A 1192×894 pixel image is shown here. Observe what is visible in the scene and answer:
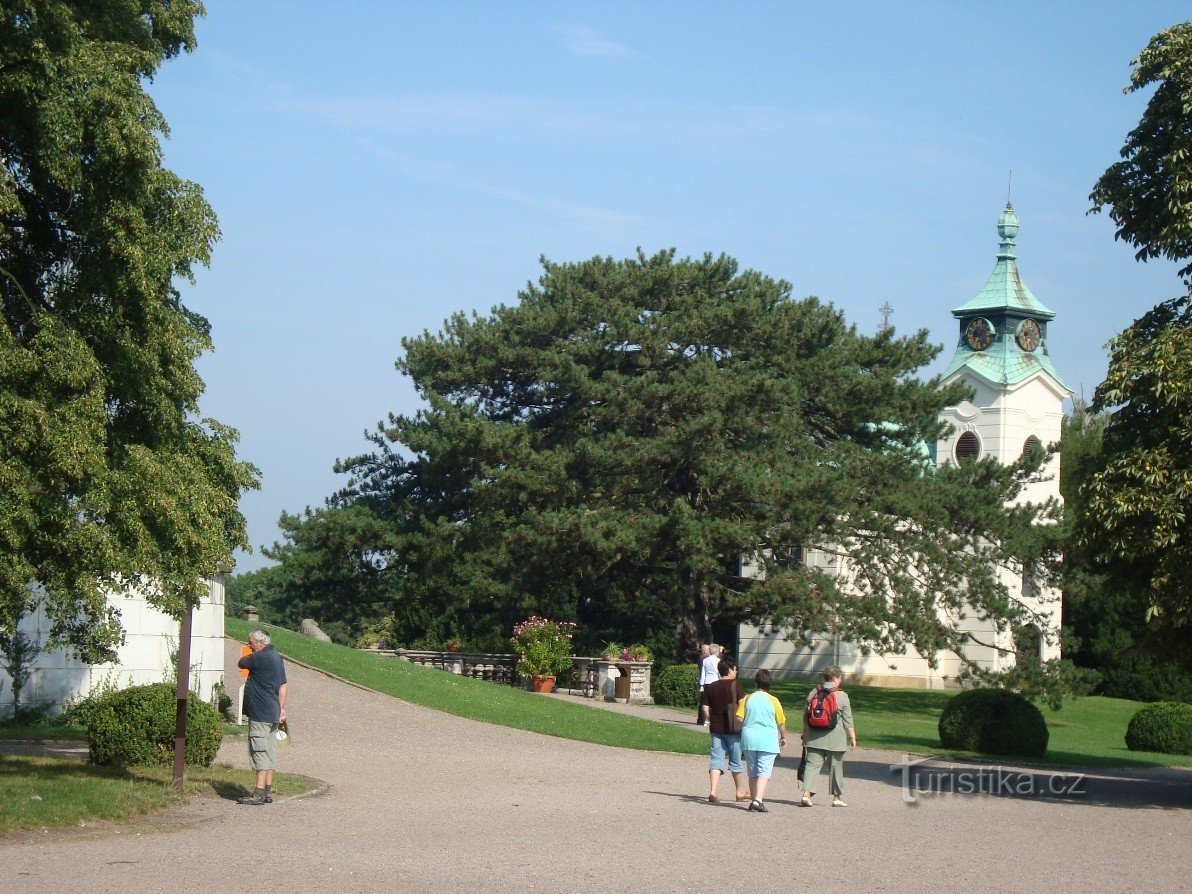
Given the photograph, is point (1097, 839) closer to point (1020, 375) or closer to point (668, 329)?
point (668, 329)

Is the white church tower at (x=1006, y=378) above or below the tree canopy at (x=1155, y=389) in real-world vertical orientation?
above

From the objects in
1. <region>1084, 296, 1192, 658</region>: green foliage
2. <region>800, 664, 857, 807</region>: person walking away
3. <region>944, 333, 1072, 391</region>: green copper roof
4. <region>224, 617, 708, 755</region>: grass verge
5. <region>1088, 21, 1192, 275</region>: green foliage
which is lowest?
<region>224, 617, 708, 755</region>: grass verge

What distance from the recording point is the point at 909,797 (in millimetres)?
17000

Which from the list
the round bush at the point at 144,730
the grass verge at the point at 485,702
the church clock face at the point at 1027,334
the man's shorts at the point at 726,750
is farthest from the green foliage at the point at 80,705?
the church clock face at the point at 1027,334

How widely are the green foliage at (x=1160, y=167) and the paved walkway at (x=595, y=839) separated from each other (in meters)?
7.14

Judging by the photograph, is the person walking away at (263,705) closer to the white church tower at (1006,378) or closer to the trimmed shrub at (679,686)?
the trimmed shrub at (679,686)

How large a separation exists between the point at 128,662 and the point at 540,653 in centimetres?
1512

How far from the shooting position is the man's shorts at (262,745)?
1390cm

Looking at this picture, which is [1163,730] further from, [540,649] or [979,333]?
[979,333]

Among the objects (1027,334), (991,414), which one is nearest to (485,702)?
(991,414)

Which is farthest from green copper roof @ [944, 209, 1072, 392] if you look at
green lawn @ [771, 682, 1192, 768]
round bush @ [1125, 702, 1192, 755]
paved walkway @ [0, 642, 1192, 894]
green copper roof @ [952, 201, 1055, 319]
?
paved walkway @ [0, 642, 1192, 894]

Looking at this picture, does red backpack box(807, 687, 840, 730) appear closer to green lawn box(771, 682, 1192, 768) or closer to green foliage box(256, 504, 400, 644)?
green lawn box(771, 682, 1192, 768)

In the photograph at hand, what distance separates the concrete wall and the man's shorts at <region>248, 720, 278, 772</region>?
18.6 ft

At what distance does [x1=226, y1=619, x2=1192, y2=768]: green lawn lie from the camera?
23.9 meters
